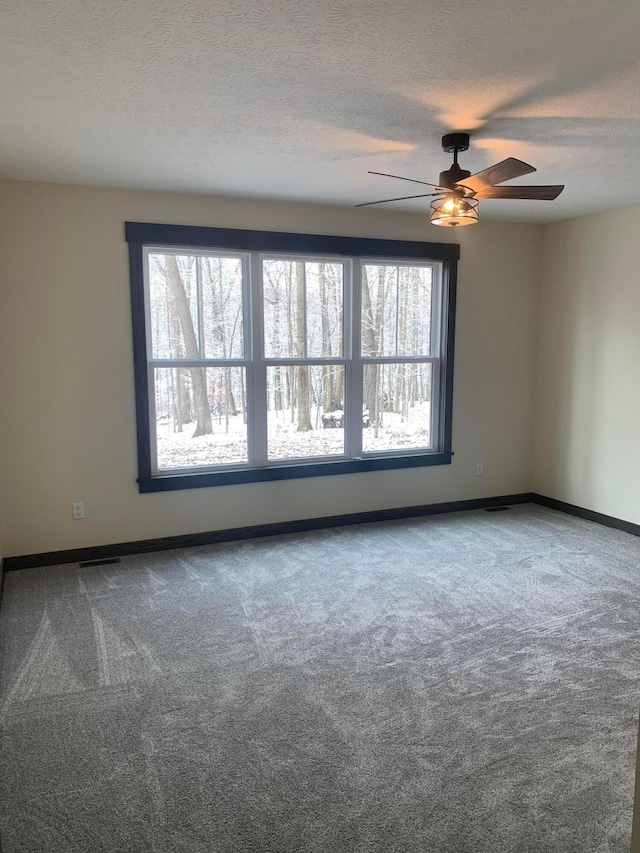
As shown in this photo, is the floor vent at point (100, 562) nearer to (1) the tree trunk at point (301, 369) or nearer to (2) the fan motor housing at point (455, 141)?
(1) the tree trunk at point (301, 369)

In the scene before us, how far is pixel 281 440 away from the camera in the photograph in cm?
491

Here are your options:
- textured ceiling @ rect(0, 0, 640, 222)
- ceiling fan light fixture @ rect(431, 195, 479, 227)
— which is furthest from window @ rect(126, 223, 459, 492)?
ceiling fan light fixture @ rect(431, 195, 479, 227)

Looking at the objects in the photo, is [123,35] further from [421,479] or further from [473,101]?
[421,479]

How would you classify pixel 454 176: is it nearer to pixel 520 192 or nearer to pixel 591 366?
pixel 520 192

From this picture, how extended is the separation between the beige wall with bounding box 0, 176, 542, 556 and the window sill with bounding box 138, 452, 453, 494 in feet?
0.22

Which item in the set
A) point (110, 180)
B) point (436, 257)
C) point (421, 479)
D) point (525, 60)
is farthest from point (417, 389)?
point (525, 60)

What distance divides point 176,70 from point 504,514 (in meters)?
4.41

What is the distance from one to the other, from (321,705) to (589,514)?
142 inches

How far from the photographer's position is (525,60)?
219 centimetres

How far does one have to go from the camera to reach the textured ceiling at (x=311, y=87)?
6.21 ft

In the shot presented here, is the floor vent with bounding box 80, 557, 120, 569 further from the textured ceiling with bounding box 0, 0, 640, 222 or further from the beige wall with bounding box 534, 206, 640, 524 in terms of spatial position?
the beige wall with bounding box 534, 206, 640, 524

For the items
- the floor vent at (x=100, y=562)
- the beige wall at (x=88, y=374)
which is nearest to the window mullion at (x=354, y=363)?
the beige wall at (x=88, y=374)

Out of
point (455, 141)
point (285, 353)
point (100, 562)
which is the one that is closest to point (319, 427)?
point (285, 353)

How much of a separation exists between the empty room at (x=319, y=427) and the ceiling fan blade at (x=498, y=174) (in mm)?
22
